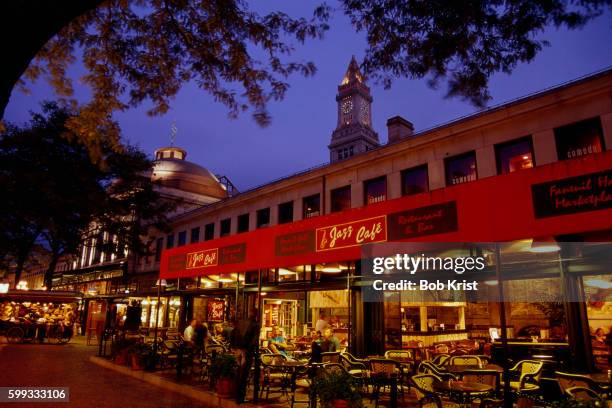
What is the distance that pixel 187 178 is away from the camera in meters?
55.2

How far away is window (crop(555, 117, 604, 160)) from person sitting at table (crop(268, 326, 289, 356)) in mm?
10566

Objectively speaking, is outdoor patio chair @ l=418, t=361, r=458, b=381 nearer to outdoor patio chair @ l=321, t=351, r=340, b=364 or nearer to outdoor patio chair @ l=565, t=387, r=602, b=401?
outdoor patio chair @ l=565, t=387, r=602, b=401

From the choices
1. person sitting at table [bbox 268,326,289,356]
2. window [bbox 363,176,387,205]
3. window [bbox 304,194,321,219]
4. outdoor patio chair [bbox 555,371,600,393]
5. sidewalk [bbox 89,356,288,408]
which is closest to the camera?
outdoor patio chair [bbox 555,371,600,393]

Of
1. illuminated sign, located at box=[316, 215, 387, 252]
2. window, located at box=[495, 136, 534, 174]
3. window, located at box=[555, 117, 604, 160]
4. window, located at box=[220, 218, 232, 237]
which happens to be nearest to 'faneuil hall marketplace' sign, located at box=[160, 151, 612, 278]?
illuminated sign, located at box=[316, 215, 387, 252]

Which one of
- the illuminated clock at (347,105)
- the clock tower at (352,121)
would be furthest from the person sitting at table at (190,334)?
the illuminated clock at (347,105)

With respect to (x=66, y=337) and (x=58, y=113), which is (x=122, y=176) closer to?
(x=58, y=113)

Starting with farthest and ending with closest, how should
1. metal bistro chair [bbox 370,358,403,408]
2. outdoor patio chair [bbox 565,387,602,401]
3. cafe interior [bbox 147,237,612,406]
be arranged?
metal bistro chair [bbox 370,358,403,408]
cafe interior [bbox 147,237,612,406]
outdoor patio chair [bbox 565,387,602,401]

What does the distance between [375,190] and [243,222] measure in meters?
9.88

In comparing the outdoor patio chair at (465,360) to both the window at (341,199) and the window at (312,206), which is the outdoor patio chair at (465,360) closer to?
the window at (341,199)

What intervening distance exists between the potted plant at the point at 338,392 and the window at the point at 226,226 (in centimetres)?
1972

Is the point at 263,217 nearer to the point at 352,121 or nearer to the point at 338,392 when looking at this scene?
the point at 338,392

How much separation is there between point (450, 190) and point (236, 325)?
615 centimetres

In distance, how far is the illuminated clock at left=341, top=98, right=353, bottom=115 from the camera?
102m

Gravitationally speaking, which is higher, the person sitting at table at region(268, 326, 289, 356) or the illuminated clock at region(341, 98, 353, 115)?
the illuminated clock at region(341, 98, 353, 115)
